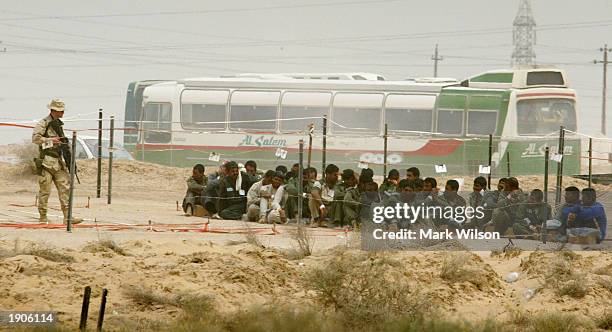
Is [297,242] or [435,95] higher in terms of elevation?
[435,95]

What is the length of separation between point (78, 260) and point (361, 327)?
384cm

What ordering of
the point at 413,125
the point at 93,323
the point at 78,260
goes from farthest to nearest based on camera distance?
the point at 413,125, the point at 78,260, the point at 93,323

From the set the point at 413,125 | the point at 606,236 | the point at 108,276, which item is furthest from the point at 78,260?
the point at 413,125

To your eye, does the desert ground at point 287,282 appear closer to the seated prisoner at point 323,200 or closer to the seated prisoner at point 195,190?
the seated prisoner at point 323,200

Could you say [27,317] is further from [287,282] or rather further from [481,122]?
[481,122]

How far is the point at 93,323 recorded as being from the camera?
15.3 metres

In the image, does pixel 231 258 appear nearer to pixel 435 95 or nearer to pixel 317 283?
pixel 317 283

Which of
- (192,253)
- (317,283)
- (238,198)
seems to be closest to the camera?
(317,283)

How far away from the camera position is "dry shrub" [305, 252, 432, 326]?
16.0 meters

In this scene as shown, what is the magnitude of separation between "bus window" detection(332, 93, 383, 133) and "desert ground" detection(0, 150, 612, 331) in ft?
63.4

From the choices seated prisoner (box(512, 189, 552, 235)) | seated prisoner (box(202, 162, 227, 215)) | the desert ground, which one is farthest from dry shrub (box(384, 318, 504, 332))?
seated prisoner (box(202, 162, 227, 215))

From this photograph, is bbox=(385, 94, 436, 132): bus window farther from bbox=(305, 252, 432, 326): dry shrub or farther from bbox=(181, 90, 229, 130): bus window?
bbox=(305, 252, 432, 326): dry shrub

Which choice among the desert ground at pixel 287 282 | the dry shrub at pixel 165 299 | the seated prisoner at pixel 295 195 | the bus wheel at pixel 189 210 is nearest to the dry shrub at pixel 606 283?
the desert ground at pixel 287 282

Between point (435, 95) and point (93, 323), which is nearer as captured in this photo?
point (93, 323)
